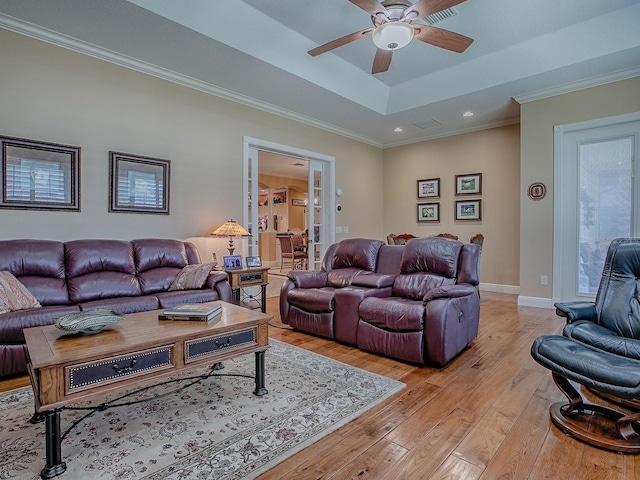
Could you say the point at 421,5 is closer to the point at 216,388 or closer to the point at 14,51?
the point at 216,388

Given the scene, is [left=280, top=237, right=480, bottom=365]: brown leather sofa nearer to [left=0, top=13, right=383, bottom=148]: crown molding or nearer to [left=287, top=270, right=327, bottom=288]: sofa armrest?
[left=287, top=270, right=327, bottom=288]: sofa armrest

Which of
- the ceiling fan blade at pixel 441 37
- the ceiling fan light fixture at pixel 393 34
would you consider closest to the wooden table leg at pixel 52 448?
the ceiling fan light fixture at pixel 393 34

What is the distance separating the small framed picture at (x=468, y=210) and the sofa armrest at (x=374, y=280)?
3.42m

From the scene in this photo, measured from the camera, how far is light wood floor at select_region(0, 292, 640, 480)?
157cm

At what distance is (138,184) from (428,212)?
17.0ft

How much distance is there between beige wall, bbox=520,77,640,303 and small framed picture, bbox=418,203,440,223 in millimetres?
1854

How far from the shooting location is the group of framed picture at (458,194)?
248 inches

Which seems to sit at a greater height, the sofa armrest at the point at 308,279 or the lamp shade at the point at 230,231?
the lamp shade at the point at 230,231

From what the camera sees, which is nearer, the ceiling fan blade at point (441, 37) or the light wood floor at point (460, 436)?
the light wood floor at point (460, 436)

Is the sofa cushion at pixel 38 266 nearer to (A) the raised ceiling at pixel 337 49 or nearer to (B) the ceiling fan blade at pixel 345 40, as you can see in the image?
(A) the raised ceiling at pixel 337 49

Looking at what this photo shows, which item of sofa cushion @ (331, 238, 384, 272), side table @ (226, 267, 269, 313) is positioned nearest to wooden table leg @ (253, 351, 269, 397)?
side table @ (226, 267, 269, 313)

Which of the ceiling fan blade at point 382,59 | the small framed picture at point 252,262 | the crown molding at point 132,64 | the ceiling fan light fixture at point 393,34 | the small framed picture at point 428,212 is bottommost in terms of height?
the small framed picture at point 252,262

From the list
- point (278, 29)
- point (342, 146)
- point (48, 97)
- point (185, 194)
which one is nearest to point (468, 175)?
point (342, 146)

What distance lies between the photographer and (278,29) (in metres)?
3.81
